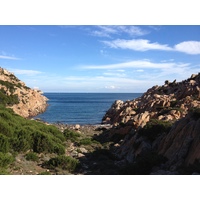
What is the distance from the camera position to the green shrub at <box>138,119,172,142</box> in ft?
71.7

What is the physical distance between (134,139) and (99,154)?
3739 millimetres

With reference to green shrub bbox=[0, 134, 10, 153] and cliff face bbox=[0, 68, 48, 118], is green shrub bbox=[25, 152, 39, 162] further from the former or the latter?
cliff face bbox=[0, 68, 48, 118]

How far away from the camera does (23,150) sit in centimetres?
1702

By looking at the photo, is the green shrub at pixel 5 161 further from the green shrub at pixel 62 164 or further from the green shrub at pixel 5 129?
the green shrub at pixel 5 129

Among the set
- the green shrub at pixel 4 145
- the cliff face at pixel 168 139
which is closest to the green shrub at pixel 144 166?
the cliff face at pixel 168 139

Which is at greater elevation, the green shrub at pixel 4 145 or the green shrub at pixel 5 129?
the green shrub at pixel 5 129

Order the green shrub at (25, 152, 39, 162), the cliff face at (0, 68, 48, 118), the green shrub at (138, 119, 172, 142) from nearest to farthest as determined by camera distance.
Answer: the green shrub at (25, 152, 39, 162) < the green shrub at (138, 119, 172, 142) < the cliff face at (0, 68, 48, 118)

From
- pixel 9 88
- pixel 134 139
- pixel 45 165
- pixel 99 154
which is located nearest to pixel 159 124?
pixel 134 139

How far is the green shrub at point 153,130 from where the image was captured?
2184 cm

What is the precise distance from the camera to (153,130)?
74.4 feet

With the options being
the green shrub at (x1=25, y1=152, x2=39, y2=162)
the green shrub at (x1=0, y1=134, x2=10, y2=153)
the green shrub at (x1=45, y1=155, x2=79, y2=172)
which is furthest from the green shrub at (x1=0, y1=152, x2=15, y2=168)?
the green shrub at (x1=45, y1=155, x2=79, y2=172)

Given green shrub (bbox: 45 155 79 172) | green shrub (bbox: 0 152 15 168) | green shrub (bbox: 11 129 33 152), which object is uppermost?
green shrub (bbox: 11 129 33 152)

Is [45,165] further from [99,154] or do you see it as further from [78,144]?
[78,144]

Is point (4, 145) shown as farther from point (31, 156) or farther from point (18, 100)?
point (18, 100)
